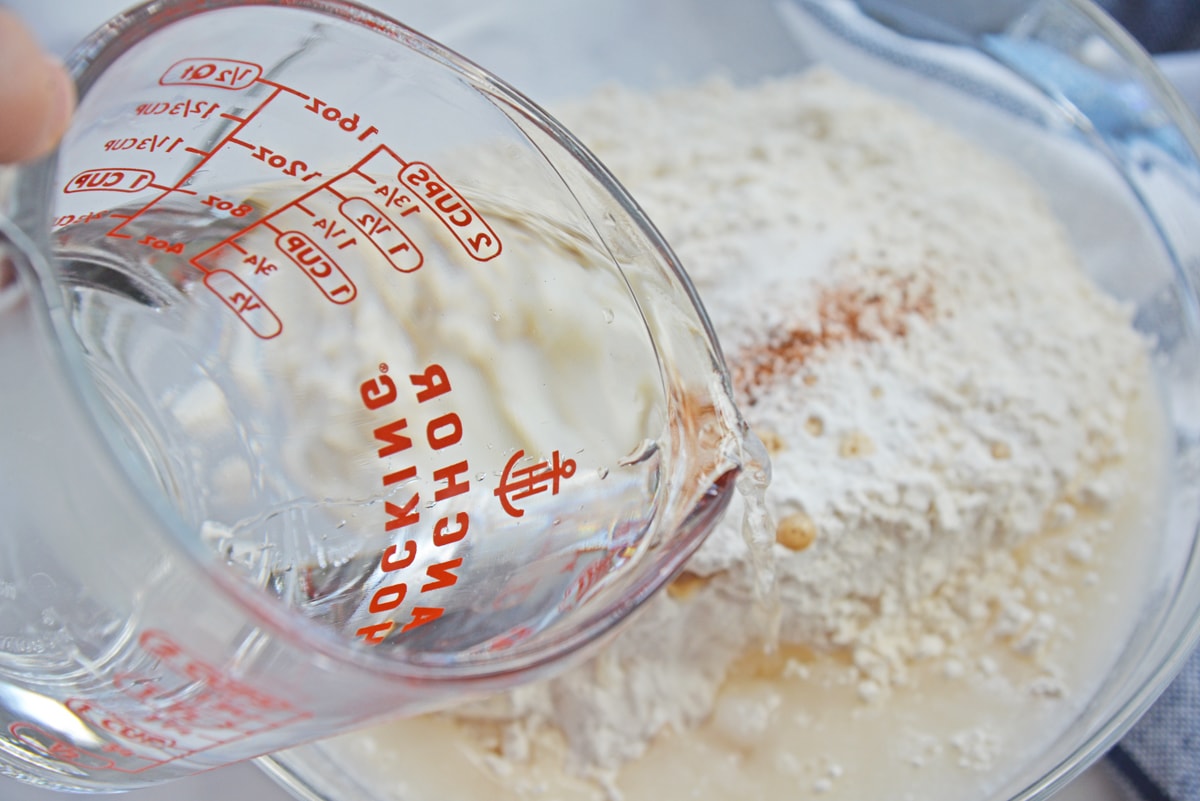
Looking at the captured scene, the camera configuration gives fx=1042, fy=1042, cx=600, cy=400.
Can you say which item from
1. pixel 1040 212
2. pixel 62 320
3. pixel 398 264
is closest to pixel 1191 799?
pixel 1040 212

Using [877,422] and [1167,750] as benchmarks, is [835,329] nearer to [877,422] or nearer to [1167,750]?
[877,422]

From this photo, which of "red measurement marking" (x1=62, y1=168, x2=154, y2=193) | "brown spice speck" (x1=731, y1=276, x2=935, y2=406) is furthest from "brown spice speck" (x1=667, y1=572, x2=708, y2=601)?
"red measurement marking" (x1=62, y1=168, x2=154, y2=193)

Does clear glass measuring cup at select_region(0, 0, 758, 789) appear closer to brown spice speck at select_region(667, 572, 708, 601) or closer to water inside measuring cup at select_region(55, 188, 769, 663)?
water inside measuring cup at select_region(55, 188, 769, 663)

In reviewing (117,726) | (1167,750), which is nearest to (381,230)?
(117,726)

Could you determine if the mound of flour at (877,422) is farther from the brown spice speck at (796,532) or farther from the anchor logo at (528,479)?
the anchor logo at (528,479)

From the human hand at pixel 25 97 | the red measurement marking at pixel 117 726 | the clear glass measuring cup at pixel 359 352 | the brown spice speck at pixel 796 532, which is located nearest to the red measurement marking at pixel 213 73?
the clear glass measuring cup at pixel 359 352

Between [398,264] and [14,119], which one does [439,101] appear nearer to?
[398,264]
